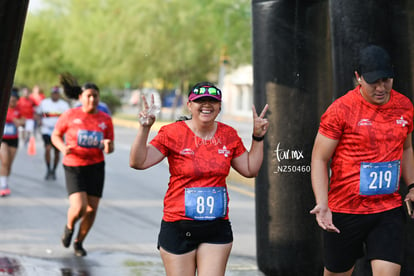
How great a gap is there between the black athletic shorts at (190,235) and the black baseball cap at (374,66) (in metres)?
1.34

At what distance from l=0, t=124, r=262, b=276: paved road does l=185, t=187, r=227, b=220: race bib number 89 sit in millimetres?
2967

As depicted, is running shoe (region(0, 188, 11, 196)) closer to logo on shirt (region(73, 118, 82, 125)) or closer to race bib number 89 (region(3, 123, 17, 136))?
race bib number 89 (region(3, 123, 17, 136))

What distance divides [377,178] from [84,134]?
4.61 m

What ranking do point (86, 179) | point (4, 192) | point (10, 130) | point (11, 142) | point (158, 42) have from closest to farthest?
1. point (86, 179)
2. point (4, 192)
3. point (11, 142)
4. point (10, 130)
5. point (158, 42)

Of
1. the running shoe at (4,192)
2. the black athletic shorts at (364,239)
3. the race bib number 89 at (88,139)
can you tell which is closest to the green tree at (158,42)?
the running shoe at (4,192)

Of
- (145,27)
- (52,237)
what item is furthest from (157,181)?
(145,27)

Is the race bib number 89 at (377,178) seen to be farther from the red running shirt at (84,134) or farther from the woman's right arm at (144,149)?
the red running shirt at (84,134)

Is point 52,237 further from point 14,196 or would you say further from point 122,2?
point 122,2

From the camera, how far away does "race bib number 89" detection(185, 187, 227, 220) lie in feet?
18.2

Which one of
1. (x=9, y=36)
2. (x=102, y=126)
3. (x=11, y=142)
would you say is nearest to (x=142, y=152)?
(x=9, y=36)

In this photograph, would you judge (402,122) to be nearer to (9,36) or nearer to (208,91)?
(208,91)

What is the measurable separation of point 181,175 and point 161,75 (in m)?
40.8

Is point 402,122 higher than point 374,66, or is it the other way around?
point 374,66

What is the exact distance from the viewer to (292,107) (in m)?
7.81
